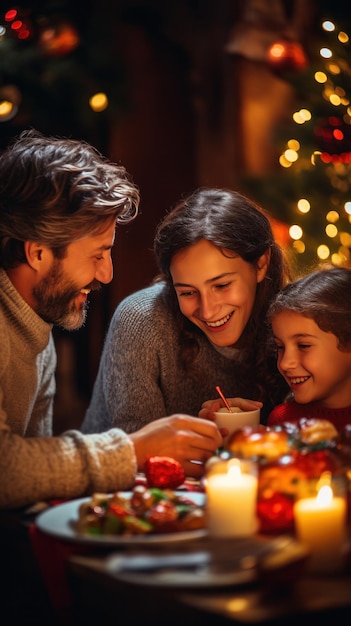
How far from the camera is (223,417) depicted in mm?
1859

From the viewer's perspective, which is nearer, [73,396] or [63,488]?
[63,488]

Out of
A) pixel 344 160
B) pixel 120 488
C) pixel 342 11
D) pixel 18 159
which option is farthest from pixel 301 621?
pixel 342 11

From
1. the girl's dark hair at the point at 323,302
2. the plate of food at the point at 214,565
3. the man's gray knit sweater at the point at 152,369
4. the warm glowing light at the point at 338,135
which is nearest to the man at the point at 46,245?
the man's gray knit sweater at the point at 152,369

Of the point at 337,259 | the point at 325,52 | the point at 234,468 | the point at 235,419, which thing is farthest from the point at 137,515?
the point at 337,259

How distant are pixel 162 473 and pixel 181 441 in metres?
0.12

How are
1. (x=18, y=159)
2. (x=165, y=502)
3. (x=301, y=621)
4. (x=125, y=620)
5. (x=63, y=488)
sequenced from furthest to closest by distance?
(x=18, y=159) < (x=63, y=488) < (x=165, y=502) < (x=125, y=620) < (x=301, y=621)

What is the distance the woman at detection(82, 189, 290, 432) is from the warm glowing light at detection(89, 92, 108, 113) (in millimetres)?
1744

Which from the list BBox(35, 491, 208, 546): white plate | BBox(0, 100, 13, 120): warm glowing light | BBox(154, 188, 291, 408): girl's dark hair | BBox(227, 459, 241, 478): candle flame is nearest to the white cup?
BBox(35, 491, 208, 546): white plate

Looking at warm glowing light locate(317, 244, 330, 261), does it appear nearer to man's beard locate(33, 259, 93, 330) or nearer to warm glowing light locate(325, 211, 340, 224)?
warm glowing light locate(325, 211, 340, 224)

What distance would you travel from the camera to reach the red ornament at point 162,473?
169 cm

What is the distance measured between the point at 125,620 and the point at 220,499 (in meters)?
0.23

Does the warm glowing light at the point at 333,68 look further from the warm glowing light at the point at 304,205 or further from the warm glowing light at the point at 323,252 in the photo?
the warm glowing light at the point at 323,252

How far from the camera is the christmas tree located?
10.6 feet

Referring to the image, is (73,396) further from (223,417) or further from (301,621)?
(301,621)
